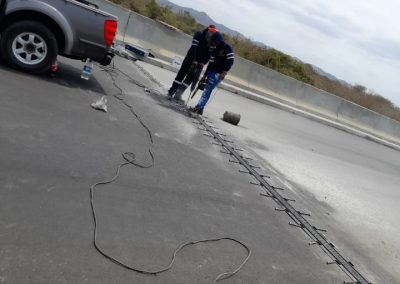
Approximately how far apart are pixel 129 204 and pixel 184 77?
724cm

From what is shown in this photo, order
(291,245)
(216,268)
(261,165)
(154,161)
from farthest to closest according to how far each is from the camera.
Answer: (261,165)
(154,161)
(291,245)
(216,268)

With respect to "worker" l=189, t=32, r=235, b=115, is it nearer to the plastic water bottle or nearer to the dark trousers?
the dark trousers

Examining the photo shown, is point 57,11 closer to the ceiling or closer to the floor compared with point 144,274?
closer to the ceiling

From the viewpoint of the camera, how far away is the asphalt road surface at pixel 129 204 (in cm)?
352

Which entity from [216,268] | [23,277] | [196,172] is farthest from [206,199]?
[23,277]

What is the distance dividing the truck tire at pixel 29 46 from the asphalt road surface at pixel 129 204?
279mm

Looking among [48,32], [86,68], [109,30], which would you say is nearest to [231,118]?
[86,68]

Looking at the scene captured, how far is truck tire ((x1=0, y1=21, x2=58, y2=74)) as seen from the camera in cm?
760

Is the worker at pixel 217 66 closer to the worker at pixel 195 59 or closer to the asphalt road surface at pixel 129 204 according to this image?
the worker at pixel 195 59

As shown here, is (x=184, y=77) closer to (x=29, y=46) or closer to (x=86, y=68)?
(x=86, y=68)

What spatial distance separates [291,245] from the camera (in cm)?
523

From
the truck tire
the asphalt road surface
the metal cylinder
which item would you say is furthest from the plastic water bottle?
the metal cylinder

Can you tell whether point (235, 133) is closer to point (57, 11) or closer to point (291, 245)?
point (57, 11)

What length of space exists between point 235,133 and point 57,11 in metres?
4.84
